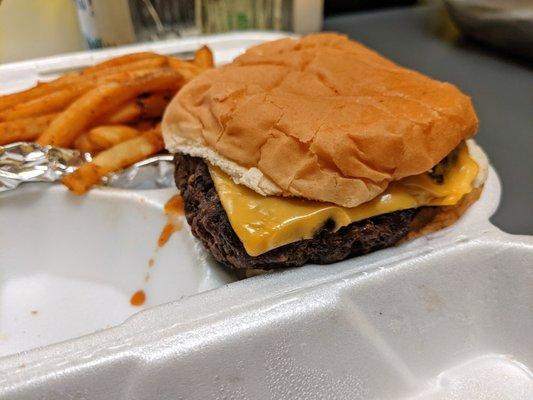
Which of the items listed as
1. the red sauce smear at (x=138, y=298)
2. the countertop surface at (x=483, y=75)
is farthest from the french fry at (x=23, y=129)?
the countertop surface at (x=483, y=75)

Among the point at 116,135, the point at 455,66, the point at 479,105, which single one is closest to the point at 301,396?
the point at 116,135

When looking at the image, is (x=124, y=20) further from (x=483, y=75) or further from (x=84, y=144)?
(x=483, y=75)

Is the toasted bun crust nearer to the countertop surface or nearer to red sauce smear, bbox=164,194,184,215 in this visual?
red sauce smear, bbox=164,194,184,215

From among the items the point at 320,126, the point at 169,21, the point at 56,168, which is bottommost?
the point at 56,168

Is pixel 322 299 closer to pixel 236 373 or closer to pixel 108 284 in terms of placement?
pixel 236 373

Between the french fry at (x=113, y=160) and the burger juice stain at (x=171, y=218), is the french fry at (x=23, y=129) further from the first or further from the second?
the burger juice stain at (x=171, y=218)

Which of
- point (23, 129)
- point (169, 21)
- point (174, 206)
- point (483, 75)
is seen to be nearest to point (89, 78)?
point (23, 129)
